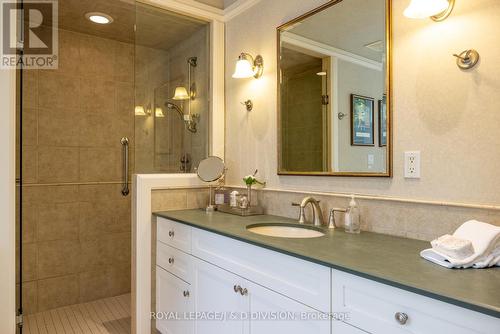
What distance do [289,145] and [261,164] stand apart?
28cm

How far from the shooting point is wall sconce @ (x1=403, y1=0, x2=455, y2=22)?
1.28 metres

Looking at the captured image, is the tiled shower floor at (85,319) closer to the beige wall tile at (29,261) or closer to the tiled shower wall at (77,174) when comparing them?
the tiled shower wall at (77,174)

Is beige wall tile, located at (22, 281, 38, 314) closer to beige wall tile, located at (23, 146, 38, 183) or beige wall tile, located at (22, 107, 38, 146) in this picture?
beige wall tile, located at (23, 146, 38, 183)

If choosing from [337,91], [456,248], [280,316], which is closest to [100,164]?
[337,91]

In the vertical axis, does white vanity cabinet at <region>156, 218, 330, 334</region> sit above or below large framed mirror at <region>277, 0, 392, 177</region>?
below

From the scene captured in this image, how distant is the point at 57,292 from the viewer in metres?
2.86

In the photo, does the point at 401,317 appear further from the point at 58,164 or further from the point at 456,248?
the point at 58,164

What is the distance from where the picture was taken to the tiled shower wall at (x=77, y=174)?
9.06 feet

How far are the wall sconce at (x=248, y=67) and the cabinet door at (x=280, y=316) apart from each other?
1345 mm

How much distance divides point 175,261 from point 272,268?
2.86ft

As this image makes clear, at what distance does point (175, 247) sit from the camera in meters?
2.01

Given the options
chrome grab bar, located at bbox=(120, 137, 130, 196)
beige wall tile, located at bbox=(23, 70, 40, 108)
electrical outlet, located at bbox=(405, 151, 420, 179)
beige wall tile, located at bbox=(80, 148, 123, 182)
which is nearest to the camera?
electrical outlet, located at bbox=(405, 151, 420, 179)

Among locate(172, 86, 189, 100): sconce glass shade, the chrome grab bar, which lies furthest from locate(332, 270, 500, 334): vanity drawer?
the chrome grab bar

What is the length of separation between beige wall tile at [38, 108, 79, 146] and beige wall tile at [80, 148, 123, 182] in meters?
0.15
